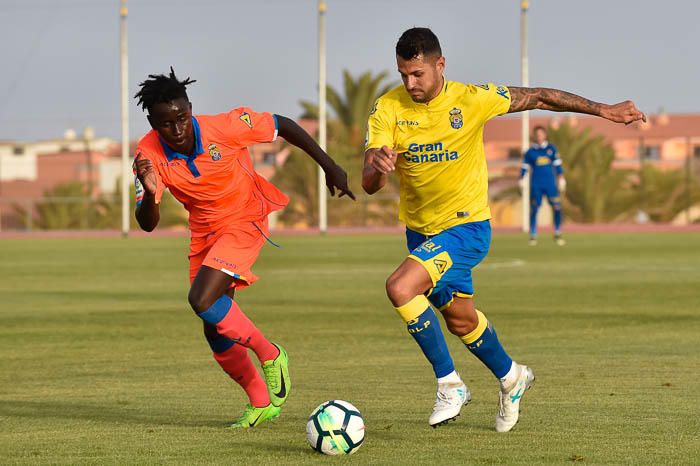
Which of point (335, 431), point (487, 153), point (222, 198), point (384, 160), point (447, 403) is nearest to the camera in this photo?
point (335, 431)

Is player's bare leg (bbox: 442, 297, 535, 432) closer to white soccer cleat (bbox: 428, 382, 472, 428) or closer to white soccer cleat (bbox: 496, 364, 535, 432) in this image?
white soccer cleat (bbox: 496, 364, 535, 432)

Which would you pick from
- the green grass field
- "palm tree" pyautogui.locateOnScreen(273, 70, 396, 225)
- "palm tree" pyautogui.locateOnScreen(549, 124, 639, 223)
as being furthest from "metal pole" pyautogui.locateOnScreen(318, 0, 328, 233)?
the green grass field

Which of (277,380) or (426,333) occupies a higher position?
(426,333)

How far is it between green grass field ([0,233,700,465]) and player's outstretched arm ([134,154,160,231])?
126 cm

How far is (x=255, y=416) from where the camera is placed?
8.59 m

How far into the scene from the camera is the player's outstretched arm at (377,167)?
7.73m

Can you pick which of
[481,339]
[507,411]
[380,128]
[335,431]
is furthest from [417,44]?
[335,431]

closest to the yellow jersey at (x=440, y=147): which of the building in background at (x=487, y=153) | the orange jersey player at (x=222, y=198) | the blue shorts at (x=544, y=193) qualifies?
the orange jersey player at (x=222, y=198)

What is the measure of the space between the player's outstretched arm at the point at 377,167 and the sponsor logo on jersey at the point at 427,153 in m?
0.44

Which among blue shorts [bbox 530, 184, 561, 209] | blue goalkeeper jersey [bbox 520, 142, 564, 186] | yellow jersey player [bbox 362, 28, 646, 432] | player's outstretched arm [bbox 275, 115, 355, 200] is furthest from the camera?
blue shorts [bbox 530, 184, 561, 209]

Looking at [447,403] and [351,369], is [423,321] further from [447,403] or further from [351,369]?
[351,369]

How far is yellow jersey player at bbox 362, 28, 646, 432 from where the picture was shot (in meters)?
8.28

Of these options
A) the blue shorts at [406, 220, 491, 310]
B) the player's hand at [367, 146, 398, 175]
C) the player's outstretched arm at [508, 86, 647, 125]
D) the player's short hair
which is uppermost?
the player's short hair

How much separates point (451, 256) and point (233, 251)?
4.50ft
